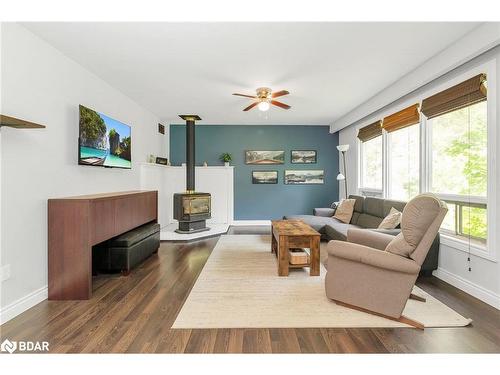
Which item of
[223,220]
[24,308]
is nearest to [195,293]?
[24,308]

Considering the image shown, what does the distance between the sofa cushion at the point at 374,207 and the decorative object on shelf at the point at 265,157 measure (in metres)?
2.69

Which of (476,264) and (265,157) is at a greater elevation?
(265,157)

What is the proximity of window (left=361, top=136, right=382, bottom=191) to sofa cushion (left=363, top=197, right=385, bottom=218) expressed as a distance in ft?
2.03

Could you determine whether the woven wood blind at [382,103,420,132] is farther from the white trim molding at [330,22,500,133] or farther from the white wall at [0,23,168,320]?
the white wall at [0,23,168,320]

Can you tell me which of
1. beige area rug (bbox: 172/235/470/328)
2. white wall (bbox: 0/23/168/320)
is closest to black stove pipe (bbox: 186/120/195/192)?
white wall (bbox: 0/23/168/320)

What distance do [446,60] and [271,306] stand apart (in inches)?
126

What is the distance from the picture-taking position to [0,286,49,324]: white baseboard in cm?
210

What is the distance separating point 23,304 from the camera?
226cm

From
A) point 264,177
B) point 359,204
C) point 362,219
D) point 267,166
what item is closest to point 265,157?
point 267,166

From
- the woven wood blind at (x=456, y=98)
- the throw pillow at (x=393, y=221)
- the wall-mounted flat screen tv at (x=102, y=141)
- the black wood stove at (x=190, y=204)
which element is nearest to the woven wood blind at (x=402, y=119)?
the woven wood blind at (x=456, y=98)

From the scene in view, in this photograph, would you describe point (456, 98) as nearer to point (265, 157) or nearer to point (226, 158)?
point (265, 157)

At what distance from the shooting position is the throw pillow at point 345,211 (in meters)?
4.71

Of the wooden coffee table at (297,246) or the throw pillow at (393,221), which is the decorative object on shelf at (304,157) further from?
the wooden coffee table at (297,246)
